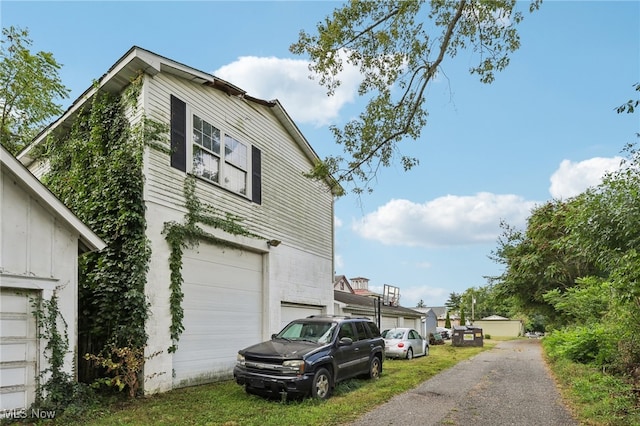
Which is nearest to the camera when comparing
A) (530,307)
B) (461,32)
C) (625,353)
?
(461,32)

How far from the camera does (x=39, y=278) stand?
7.27m

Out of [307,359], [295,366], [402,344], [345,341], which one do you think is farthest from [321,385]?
[402,344]

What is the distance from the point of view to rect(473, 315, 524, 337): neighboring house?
54.4 m

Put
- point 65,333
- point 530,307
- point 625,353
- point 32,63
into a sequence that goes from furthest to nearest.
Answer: point 530,307, point 32,63, point 625,353, point 65,333

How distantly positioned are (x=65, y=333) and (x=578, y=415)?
29.4 feet

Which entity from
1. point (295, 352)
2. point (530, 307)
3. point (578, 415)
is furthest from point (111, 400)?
point (530, 307)

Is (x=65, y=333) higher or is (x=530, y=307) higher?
(x=65, y=333)

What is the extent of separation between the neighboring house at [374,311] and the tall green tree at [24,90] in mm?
15794

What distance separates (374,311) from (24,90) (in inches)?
790

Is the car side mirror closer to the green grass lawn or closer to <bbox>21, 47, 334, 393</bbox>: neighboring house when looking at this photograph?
the green grass lawn

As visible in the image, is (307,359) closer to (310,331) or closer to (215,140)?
(310,331)

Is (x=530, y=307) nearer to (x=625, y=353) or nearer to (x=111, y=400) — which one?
(x=625, y=353)

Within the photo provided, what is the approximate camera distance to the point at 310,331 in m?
10.6

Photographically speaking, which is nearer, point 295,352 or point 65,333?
point 65,333
